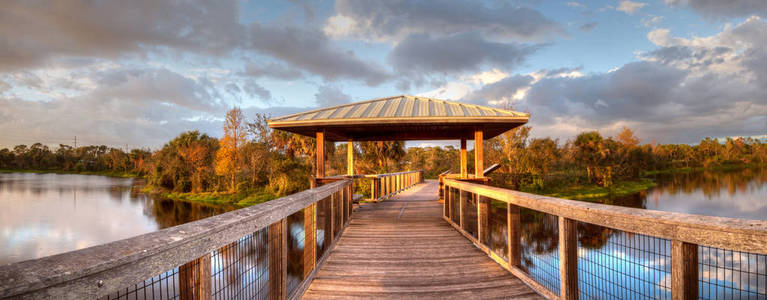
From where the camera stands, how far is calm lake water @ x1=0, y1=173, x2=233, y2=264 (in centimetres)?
1839

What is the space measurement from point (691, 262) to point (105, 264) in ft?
9.33

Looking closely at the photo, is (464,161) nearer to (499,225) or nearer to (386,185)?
(386,185)

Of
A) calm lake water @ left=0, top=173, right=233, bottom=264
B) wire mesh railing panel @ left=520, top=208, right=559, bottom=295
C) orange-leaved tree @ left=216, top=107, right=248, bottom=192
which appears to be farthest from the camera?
orange-leaved tree @ left=216, top=107, right=248, bottom=192

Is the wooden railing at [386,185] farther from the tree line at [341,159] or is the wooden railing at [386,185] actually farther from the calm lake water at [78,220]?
the calm lake water at [78,220]

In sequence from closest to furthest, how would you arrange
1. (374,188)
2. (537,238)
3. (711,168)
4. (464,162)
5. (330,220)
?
1. (330,220)
2. (464,162)
3. (374,188)
4. (537,238)
5. (711,168)

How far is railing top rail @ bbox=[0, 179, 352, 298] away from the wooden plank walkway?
1.83m

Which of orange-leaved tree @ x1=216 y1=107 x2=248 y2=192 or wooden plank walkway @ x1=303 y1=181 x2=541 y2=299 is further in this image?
orange-leaved tree @ x1=216 y1=107 x2=248 y2=192

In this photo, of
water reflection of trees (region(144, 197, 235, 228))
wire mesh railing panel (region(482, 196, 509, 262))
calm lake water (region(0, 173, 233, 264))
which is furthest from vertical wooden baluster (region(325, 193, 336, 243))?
calm lake water (region(0, 173, 233, 264))

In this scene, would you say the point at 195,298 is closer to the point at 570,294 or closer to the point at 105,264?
the point at 105,264

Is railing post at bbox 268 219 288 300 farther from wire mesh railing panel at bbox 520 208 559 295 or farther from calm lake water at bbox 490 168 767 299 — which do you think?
wire mesh railing panel at bbox 520 208 559 295

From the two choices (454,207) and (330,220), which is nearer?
(330,220)

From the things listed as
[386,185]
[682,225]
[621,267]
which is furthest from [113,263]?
[386,185]

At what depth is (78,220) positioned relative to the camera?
23.8 meters

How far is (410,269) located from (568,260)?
183 cm
